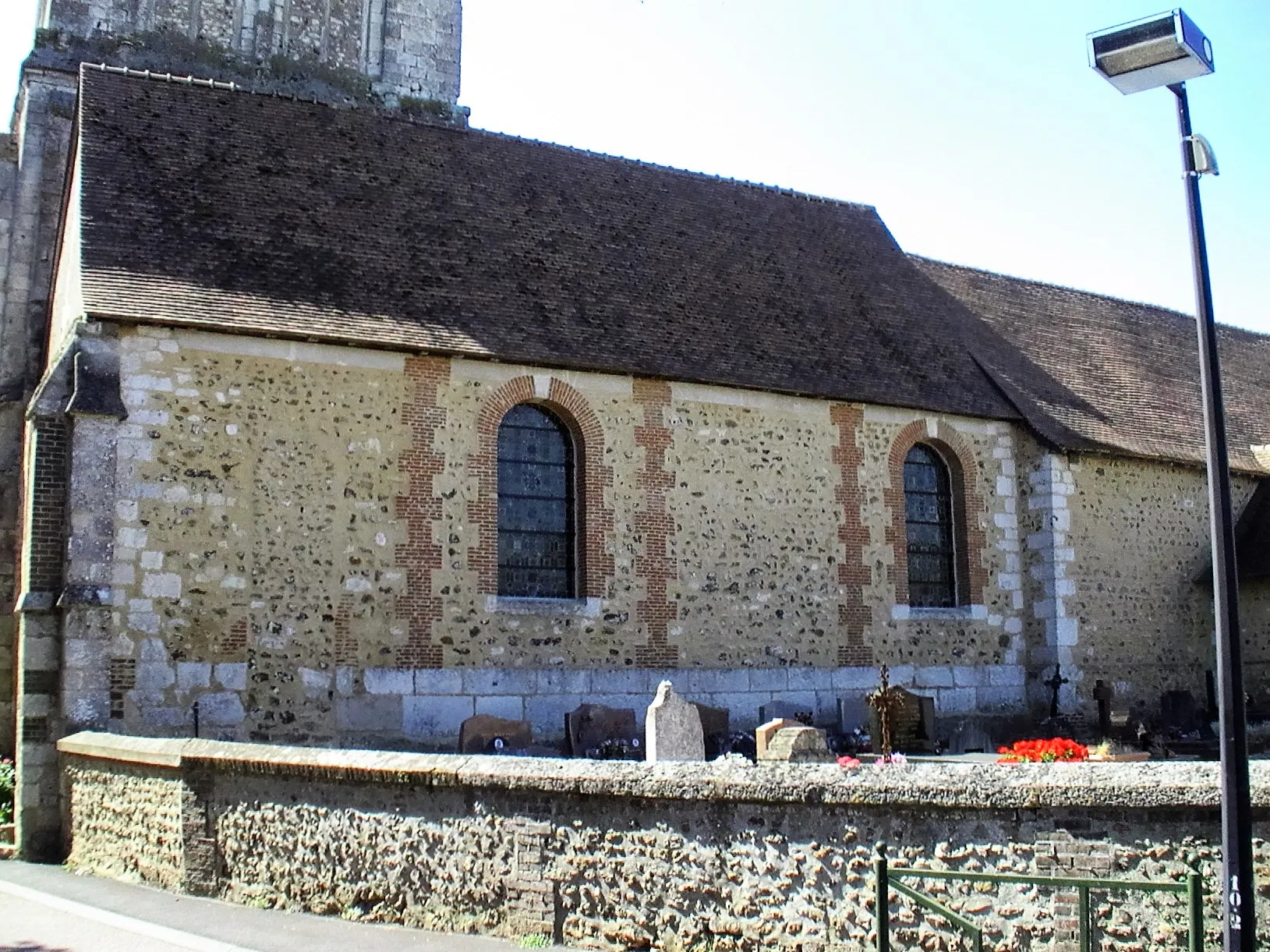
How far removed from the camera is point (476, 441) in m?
14.5

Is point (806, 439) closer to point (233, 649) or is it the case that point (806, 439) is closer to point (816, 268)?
point (816, 268)

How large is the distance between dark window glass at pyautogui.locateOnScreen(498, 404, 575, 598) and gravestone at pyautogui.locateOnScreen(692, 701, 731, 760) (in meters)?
2.06

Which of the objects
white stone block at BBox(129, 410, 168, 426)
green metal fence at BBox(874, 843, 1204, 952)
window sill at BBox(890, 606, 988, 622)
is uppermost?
white stone block at BBox(129, 410, 168, 426)

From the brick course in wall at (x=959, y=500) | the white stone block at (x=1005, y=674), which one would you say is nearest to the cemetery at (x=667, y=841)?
the brick course in wall at (x=959, y=500)

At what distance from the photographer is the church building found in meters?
12.9

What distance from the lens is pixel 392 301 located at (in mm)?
14703

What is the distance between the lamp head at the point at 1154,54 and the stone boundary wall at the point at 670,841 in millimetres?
3343

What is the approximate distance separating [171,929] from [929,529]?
11.9 metres

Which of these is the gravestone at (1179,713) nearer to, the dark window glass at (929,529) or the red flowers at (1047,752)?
the dark window glass at (929,529)

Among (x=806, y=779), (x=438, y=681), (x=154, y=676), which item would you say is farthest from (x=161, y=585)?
(x=806, y=779)

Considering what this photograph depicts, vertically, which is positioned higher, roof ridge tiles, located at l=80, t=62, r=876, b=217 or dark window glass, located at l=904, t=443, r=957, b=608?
roof ridge tiles, located at l=80, t=62, r=876, b=217

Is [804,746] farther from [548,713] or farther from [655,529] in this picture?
[655,529]

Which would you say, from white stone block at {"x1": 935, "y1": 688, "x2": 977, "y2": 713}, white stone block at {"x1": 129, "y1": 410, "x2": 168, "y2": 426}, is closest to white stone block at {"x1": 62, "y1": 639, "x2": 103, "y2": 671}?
white stone block at {"x1": 129, "y1": 410, "x2": 168, "y2": 426}

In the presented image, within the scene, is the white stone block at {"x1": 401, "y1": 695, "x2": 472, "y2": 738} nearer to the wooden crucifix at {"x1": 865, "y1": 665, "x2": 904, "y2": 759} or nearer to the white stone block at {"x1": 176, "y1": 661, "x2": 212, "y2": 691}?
the white stone block at {"x1": 176, "y1": 661, "x2": 212, "y2": 691}
